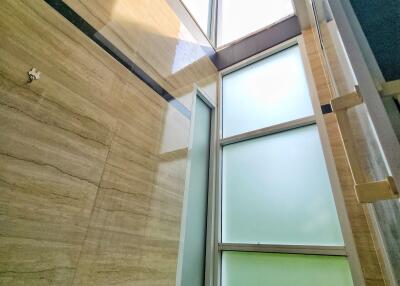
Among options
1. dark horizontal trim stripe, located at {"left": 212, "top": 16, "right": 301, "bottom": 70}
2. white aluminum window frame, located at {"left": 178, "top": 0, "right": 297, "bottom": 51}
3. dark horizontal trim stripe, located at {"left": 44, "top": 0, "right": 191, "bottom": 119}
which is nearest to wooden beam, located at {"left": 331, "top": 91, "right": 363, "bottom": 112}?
dark horizontal trim stripe, located at {"left": 44, "top": 0, "right": 191, "bottom": 119}

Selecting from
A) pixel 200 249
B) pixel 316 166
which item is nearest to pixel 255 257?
pixel 200 249

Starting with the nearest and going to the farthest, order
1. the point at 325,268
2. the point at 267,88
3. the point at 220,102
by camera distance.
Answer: the point at 325,268 → the point at 267,88 → the point at 220,102

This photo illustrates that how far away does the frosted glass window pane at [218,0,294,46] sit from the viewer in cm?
272

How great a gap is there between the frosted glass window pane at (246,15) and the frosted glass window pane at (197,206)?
1278 mm

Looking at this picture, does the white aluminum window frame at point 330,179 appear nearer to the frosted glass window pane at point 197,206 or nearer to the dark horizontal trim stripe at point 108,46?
the frosted glass window pane at point 197,206

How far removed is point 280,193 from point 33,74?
5.78ft

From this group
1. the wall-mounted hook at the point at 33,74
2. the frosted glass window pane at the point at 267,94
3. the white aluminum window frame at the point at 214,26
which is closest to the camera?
the wall-mounted hook at the point at 33,74

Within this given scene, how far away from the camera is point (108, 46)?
148 cm

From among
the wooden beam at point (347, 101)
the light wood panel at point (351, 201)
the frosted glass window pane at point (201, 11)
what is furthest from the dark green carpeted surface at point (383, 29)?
the frosted glass window pane at point (201, 11)

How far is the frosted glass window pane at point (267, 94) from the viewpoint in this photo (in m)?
2.08

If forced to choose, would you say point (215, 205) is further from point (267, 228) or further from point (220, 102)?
point (220, 102)

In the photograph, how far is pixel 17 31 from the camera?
3.47ft

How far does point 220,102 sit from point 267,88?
1.74 feet

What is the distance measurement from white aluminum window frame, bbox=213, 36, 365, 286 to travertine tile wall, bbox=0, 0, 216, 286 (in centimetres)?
45
